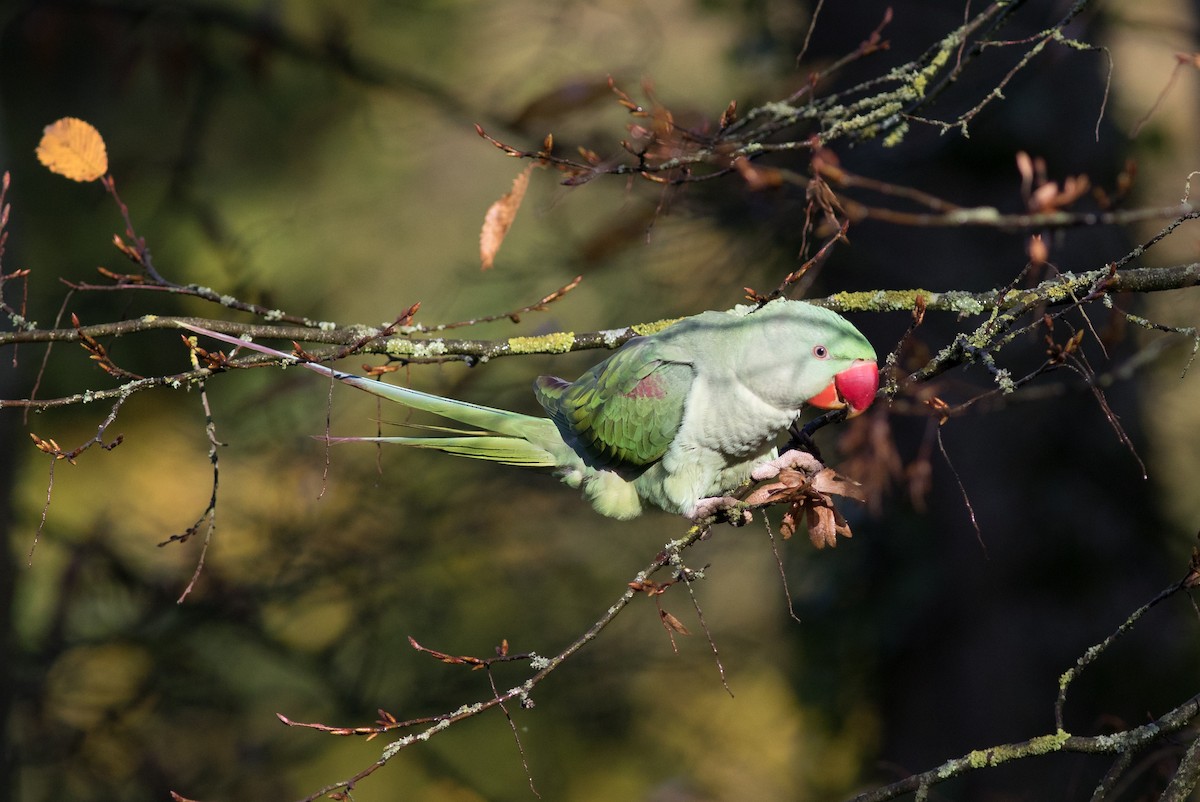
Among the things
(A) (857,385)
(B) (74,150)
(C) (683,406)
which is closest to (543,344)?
(C) (683,406)

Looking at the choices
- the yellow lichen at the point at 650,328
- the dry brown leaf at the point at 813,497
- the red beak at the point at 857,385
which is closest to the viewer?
the dry brown leaf at the point at 813,497

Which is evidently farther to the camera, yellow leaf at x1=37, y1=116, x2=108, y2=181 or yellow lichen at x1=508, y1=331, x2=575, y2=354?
yellow lichen at x1=508, y1=331, x2=575, y2=354

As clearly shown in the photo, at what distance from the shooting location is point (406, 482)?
5.21m

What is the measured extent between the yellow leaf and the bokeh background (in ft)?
9.06

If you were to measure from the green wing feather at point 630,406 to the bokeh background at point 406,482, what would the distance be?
7.59 feet

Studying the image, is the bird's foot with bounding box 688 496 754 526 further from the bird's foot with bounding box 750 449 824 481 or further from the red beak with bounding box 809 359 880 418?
the red beak with bounding box 809 359 880 418

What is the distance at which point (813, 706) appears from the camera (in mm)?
5555

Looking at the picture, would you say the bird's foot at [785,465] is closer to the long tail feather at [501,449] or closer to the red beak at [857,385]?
the red beak at [857,385]

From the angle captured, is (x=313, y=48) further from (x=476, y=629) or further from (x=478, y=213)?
(x=476, y=629)

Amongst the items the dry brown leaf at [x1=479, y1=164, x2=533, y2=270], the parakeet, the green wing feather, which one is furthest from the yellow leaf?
the green wing feather

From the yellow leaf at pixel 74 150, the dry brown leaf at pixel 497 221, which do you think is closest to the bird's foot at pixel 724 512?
the dry brown leaf at pixel 497 221

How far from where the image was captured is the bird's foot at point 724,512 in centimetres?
208

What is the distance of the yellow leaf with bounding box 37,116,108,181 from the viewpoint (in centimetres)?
194

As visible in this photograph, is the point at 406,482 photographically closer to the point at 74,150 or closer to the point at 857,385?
the point at 74,150
